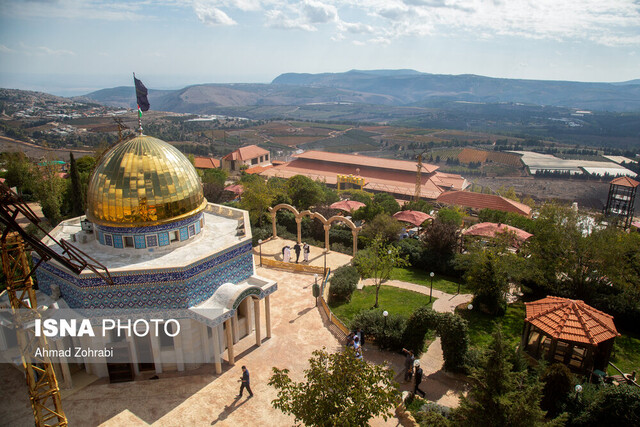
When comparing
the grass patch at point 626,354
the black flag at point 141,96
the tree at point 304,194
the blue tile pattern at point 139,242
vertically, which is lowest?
the grass patch at point 626,354

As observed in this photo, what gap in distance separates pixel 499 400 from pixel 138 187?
17.0 m

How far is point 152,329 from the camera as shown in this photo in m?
18.2

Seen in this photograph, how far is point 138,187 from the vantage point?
63.4 ft

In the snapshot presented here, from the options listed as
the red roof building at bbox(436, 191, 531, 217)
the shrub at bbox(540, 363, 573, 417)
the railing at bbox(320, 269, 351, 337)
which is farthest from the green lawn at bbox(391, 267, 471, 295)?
the red roof building at bbox(436, 191, 531, 217)

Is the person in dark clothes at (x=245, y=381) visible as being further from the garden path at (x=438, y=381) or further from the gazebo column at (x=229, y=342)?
the garden path at (x=438, y=381)

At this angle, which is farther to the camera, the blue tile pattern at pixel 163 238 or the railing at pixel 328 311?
the railing at pixel 328 311

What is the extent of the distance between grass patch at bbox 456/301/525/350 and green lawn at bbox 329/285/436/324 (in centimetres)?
275

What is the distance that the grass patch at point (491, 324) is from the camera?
21.6m

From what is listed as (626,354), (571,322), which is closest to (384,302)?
(571,322)

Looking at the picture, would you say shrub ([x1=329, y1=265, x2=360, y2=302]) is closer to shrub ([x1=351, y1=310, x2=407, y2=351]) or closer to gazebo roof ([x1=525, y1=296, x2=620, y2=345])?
shrub ([x1=351, y1=310, x2=407, y2=351])

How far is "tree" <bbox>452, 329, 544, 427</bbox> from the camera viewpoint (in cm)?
1185

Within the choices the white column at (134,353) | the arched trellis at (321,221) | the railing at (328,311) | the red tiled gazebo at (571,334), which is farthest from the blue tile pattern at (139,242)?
the red tiled gazebo at (571,334)

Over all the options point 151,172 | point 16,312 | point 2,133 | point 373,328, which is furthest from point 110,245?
point 2,133

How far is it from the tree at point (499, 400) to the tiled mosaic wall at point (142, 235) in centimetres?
1491
